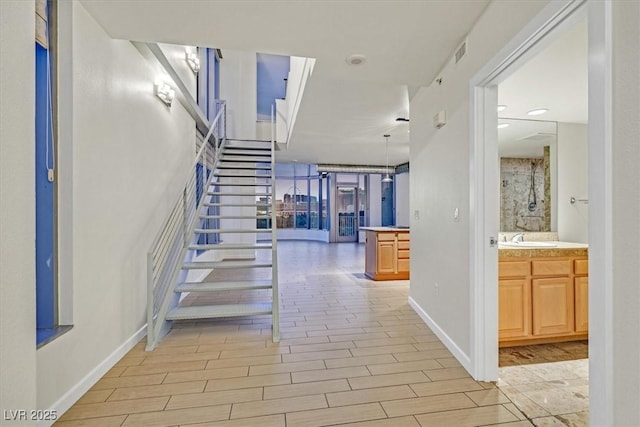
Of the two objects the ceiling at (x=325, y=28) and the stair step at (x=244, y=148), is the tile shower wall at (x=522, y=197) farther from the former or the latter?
the stair step at (x=244, y=148)

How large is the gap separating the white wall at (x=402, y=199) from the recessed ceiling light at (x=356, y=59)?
7172mm

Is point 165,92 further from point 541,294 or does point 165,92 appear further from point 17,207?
point 541,294

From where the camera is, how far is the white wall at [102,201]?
5.91ft

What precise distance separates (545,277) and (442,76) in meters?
1.94

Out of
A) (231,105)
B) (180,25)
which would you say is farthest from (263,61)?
(180,25)

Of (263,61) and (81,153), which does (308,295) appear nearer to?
(81,153)

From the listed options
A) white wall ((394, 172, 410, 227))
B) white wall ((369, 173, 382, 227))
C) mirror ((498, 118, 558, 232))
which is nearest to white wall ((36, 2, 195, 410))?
mirror ((498, 118, 558, 232))

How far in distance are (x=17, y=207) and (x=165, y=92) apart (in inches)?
99.8

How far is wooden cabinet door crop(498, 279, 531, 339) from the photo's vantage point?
2.46 meters

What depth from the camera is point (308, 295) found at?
4.10 m

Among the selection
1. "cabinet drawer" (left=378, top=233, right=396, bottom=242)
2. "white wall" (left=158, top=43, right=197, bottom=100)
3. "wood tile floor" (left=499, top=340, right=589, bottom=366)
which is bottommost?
"wood tile floor" (left=499, top=340, right=589, bottom=366)

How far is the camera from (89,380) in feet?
6.30

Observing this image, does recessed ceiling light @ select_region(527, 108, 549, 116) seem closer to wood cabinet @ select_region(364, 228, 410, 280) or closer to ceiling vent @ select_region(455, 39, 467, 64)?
ceiling vent @ select_region(455, 39, 467, 64)

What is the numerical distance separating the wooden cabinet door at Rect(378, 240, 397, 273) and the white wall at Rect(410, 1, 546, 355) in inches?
55.1
